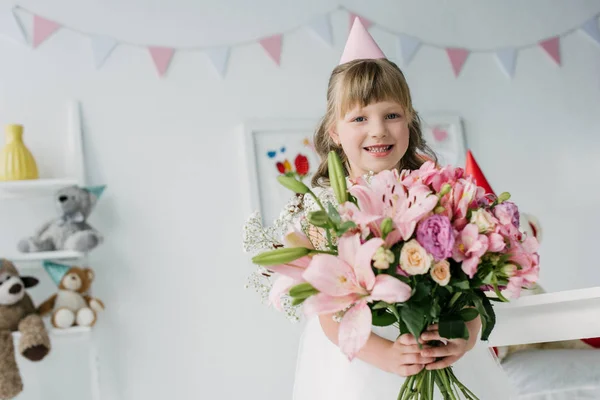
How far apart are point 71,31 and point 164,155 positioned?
0.50 metres

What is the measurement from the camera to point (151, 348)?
2371 millimetres

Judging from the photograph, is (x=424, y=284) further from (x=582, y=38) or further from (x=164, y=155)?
(x=582, y=38)

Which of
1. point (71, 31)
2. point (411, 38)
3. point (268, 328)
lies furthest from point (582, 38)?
point (71, 31)

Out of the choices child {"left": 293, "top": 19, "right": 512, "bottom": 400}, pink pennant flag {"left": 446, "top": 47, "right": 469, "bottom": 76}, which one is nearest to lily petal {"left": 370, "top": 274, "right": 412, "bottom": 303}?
child {"left": 293, "top": 19, "right": 512, "bottom": 400}

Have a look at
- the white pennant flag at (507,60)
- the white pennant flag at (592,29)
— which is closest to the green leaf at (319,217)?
the white pennant flag at (507,60)

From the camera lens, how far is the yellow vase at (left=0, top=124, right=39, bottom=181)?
2.18 m

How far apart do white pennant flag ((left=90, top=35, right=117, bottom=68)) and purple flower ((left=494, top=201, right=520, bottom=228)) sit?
183 centimetres

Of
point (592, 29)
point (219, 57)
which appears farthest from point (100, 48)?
point (592, 29)

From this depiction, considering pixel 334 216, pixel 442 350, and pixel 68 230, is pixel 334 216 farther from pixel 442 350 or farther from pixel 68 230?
pixel 68 230

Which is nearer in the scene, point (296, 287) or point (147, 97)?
point (296, 287)

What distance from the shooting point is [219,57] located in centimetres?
258

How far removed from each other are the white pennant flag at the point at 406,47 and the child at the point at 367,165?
139 centimetres

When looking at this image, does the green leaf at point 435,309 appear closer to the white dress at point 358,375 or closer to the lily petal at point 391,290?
the lily petal at point 391,290

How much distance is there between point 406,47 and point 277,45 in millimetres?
539
